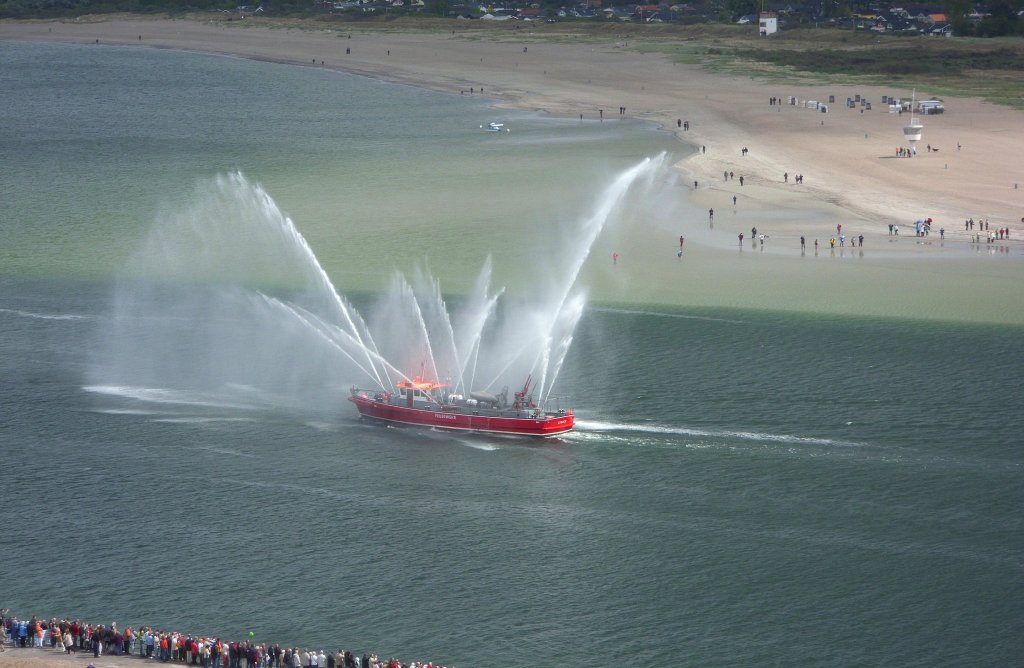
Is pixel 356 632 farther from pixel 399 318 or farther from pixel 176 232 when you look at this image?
pixel 176 232

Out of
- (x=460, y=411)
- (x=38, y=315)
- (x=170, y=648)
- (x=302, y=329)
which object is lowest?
(x=170, y=648)

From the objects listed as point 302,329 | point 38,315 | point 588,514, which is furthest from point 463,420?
point 38,315

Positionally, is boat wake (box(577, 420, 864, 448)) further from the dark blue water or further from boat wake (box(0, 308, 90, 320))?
boat wake (box(0, 308, 90, 320))

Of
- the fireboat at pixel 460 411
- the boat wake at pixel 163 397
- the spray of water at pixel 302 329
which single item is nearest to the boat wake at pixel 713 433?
the fireboat at pixel 460 411

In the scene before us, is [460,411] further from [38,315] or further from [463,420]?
[38,315]

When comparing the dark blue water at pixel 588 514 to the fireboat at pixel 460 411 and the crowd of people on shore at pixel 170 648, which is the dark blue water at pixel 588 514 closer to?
the fireboat at pixel 460 411

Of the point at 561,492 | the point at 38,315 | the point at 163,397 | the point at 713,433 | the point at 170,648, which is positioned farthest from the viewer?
the point at 38,315

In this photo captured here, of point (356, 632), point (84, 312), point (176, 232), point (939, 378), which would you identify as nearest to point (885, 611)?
point (356, 632)
